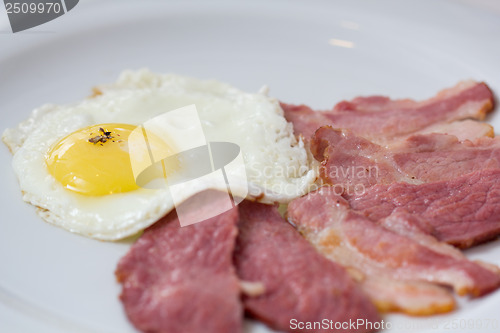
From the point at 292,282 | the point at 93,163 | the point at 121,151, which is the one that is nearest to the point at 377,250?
the point at 292,282

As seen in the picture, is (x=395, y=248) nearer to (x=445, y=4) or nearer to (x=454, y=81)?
(x=454, y=81)

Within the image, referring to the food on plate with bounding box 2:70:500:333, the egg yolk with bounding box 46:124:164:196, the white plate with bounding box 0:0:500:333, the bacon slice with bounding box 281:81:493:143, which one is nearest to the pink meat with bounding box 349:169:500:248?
the food on plate with bounding box 2:70:500:333

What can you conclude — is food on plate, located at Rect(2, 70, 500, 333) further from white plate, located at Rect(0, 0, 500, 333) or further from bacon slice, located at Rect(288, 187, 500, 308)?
white plate, located at Rect(0, 0, 500, 333)

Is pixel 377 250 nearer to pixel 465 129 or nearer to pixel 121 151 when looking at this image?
pixel 465 129

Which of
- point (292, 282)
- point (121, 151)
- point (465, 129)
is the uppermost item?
Result: point (121, 151)

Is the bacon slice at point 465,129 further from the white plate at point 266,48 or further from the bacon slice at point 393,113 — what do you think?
the white plate at point 266,48

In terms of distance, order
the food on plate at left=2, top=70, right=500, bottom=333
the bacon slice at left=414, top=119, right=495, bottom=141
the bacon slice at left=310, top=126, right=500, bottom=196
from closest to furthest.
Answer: the food on plate at left=2, top=70, right=500, bottom=333
the bacon slice at left=310, top=126, right=500, bottom=196
the bacon slice at left=414, top=119, right=495, bottom=141
